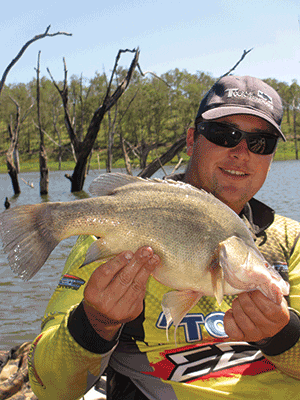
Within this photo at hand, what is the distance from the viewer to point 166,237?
6.06ft

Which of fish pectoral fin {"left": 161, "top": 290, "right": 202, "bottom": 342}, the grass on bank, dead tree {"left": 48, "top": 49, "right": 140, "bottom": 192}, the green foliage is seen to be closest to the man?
fish pectoral fin {"left": 161, "top": 290, "right": 202, "bottom": 342}

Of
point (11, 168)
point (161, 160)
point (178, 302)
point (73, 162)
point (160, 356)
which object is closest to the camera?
point (178, 302)

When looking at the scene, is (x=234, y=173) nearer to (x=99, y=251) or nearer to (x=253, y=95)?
(x=253, y=95)

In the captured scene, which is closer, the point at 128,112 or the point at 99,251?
the point at 99,251

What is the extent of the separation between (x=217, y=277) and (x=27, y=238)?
0.94m

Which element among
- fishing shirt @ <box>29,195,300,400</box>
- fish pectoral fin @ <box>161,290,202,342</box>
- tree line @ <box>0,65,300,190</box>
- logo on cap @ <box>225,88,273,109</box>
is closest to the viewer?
fish pectoral fin @ <box>161,290,202,342</box>

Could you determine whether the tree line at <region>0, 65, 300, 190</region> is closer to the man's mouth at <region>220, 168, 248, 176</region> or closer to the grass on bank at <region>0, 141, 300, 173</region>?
the grass on bank at <region>0, 141, 300, 173</region>

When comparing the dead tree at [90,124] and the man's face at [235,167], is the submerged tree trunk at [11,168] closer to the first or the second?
the dead tree at [90,124]

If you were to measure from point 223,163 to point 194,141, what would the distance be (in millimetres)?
428

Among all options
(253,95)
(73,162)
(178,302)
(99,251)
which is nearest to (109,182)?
(99,251)

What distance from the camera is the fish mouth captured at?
2793 mm

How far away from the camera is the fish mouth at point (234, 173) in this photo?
2.79 meters

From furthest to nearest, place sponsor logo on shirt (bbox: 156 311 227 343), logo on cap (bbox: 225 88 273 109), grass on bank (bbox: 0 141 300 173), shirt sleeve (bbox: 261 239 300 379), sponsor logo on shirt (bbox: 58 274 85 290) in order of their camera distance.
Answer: grass on bank (bbox: 0 141 300 173)
logo on cap (bbox: 225 88 273 109)
sponsor logo on shirt (bbox: 58 274 85 290)
sponsor logo on shirt (bbox: 156 311 227 343)
shirt sleeve (bbox: 261 239 300 379)

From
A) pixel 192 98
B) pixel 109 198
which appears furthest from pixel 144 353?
pixel 192 98
